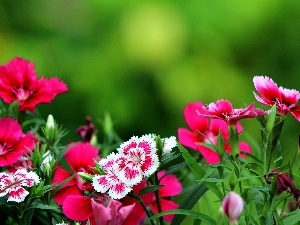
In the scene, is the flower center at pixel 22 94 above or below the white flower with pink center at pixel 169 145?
above

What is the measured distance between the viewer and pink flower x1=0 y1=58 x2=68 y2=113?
3.70ft

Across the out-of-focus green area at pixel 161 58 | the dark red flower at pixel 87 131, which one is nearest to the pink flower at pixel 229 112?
the dark red flower at pixel 87 131

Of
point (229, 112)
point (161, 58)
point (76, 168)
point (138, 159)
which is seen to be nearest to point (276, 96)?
point (229, 112)

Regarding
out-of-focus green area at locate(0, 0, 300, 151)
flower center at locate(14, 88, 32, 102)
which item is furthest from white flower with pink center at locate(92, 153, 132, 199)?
out-of-focus green area at locate(0, 0, 300, 151)

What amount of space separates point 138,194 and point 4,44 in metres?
2.14

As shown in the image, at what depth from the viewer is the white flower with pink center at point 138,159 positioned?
924 millimetres

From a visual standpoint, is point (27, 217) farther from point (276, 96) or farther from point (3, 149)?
point (276, 96)

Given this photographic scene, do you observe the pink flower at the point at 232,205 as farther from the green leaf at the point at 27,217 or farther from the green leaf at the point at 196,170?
the green leaf at the point at 27,217

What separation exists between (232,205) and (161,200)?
301mm

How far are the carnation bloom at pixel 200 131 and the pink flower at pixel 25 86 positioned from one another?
0.58 feet

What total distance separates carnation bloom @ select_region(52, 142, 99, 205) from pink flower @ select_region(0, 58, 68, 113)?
3.2 inches

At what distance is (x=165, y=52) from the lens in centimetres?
292

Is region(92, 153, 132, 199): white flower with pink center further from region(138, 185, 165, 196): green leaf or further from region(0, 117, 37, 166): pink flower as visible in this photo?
region(0, 117, 37, 166): pink flower

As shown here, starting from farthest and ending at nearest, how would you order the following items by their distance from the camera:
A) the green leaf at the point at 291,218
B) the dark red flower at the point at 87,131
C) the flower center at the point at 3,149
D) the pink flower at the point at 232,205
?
1. the dark red flower at the point at 87,131
2. the flower center at the point at 3,149
3. the green leaf at the point at 291,218
4. the pink flower at the point at 232,205
